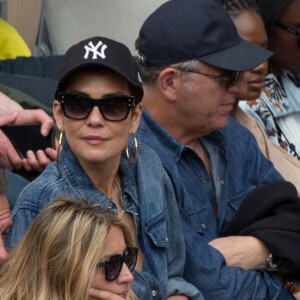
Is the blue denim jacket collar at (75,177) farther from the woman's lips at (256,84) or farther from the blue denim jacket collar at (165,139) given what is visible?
the woman's lips at (256,84)

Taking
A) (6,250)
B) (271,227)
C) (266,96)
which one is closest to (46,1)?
(266,96)

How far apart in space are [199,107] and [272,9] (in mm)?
1700

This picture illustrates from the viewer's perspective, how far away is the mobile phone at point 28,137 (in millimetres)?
3393

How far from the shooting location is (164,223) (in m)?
2.88

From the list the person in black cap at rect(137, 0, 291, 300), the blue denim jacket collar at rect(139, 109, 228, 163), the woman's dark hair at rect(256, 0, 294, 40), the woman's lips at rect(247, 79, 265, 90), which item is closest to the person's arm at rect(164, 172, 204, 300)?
the person in black cap at rect(137, 0, 291, 300)

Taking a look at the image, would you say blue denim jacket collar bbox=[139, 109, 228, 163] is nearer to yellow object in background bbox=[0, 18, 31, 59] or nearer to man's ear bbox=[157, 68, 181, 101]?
man's ear bbox=[157, 68, 181, 101]

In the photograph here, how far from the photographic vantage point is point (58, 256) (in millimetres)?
2182

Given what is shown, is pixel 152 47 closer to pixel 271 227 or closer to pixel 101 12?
pixel 271 227

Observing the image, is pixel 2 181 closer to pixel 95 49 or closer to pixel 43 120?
pixel 95 49

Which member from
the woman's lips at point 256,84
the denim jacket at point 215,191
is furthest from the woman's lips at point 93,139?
the woman's lips at point 256,84

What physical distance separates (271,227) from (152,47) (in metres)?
0.88

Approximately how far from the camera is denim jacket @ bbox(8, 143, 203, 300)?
102 inches

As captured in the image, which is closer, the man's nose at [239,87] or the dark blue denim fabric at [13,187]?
the dark blue denim fabric at [13,187]

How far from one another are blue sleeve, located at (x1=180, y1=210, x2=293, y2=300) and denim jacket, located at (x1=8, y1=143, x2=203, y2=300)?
4.0 inches
